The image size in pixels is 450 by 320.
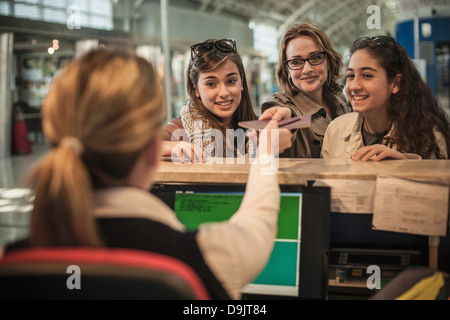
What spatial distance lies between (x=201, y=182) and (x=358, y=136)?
97 cm

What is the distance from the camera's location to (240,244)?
108 cm

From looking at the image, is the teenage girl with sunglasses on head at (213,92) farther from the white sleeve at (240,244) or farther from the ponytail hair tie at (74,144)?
the ponytail hair tie at (74,144)

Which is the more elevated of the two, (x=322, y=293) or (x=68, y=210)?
(x=68, y=210)

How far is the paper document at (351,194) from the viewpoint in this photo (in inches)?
64.6

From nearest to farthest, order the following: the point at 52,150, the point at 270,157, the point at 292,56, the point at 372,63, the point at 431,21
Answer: the point at 52,150
the point at 270,157
the point at 372,63
the point at 292,56
the point at 431,21

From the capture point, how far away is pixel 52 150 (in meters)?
0.98

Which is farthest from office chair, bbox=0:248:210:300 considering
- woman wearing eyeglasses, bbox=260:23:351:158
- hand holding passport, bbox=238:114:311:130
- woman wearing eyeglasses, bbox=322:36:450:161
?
woman wearing eyeglasses, bbox=260:23:351:158

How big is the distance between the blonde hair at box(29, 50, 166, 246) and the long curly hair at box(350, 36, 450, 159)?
1486 millimetres

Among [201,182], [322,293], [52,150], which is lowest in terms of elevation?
[322,293]

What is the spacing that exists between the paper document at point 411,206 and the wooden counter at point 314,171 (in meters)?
0.03

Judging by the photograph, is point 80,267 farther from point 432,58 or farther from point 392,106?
point 432,58

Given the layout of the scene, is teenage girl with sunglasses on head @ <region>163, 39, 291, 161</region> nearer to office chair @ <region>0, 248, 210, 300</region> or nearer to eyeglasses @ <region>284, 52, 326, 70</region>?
eyeglasses @ <region>284, 52, 326, 70</region>

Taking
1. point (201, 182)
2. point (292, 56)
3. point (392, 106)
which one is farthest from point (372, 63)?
point (201, 182)

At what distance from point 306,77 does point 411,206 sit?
1417 millimetres
